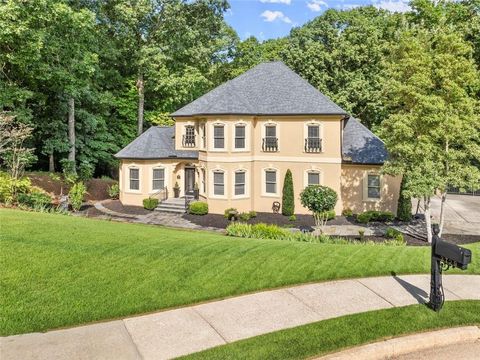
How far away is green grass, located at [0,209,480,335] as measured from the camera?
19.8 ft

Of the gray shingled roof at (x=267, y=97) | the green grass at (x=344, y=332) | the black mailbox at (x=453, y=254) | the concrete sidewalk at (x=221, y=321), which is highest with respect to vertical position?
the gray shingled roof at (x=267, y=97)

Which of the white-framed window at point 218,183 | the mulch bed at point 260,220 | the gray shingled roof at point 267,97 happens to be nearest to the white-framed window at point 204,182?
the white-framed window at point 218,183

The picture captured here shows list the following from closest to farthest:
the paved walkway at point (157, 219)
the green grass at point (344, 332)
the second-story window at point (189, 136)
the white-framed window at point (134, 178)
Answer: the green grass at point (344, 332), the paved walkway at point (157, 219), the white-framed window at point (134, 178), the second-story window at point (189, 136)

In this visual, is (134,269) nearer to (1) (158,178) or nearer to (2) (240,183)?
(2) (240,183)

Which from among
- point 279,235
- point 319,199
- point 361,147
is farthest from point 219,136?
point 279,235

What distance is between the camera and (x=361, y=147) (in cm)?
2238

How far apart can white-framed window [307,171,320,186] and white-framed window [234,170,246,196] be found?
396 centimetres

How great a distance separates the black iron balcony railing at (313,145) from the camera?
21547 millimetres

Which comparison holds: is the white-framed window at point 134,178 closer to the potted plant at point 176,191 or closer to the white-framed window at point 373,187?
the potted plant at point 176,191

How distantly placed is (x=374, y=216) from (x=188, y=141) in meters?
13.3

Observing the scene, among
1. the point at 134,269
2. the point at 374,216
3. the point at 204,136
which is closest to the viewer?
the point at 134,269

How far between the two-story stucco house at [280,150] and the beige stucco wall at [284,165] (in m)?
0.05

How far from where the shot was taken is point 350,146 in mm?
22688

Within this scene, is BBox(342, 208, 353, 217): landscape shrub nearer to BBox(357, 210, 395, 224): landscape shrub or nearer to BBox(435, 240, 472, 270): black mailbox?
BBox(357, 210, 395, 224): landscape shrub
